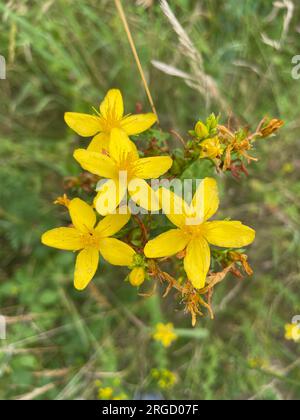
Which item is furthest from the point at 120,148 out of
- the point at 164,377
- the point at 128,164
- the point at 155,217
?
the point at 164,377

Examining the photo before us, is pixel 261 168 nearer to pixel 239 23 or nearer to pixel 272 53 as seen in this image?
pixel 272 53

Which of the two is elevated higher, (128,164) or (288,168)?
(288,168)

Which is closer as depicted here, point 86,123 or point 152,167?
point 152,167

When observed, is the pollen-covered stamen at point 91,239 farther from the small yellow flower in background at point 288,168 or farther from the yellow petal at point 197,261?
the small yellow flower in background at point 288,168

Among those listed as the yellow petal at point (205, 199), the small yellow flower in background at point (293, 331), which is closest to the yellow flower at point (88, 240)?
the yellow petal at point (205, 199)

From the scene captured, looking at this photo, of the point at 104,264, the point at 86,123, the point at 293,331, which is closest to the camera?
the point at 86,123

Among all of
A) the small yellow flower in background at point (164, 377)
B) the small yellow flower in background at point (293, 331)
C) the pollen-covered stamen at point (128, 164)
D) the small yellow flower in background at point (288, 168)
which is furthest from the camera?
the small yellow flower in background at point (288, 168)

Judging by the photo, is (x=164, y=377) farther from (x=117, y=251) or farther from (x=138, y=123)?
(x=138, y=123)
